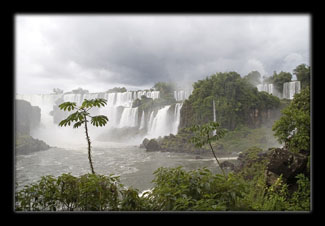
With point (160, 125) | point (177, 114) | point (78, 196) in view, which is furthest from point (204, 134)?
point (78, 196)

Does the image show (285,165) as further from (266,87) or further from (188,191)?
(188,191)

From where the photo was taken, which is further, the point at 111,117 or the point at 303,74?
Result: the point at 111,117

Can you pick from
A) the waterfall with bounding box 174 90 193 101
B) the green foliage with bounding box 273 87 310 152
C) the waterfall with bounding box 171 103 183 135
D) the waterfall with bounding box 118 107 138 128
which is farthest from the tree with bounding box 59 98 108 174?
the green foliage with bounding box 273 87 310 152

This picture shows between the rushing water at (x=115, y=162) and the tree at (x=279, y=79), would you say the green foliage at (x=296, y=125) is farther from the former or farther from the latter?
the rushing water at (x=115, y=162)

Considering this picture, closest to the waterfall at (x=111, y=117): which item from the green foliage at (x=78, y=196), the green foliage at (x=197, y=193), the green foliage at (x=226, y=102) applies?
the green foliage at (x=226, y=102)

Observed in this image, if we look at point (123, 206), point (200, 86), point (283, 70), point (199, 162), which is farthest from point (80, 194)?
point (283, 70)

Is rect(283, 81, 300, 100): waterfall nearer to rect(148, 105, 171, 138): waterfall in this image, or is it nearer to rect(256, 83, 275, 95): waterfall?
rect(256, 83, 275, 95): waterfall
